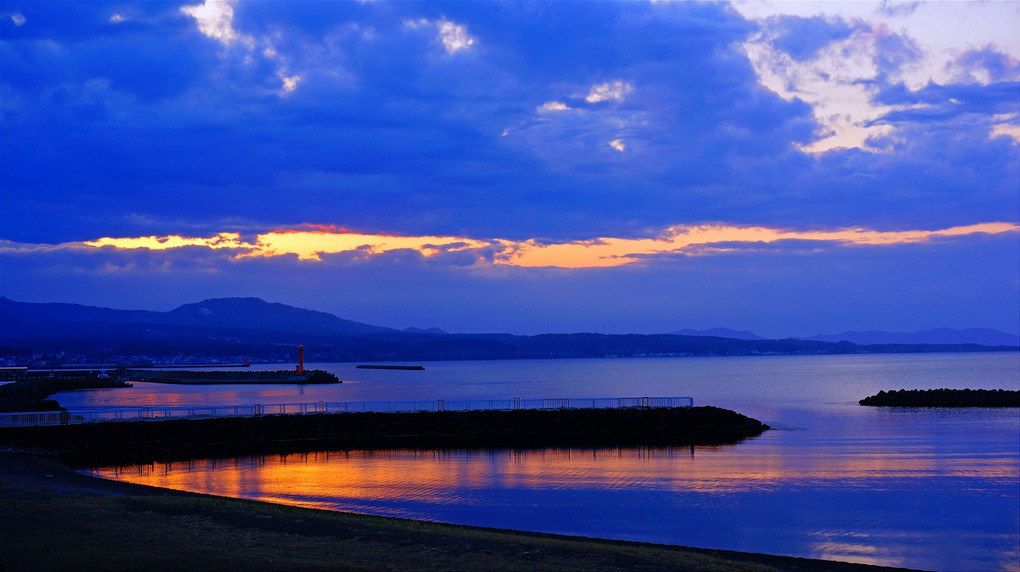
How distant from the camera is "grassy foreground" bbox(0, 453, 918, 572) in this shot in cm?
1198

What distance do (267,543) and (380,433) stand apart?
27.3 metres

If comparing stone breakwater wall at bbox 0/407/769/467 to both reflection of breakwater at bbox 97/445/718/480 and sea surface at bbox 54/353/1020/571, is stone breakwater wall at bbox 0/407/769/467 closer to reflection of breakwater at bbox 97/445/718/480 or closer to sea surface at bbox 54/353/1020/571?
A: reflection of breakwater at bbox 97/445/718/480

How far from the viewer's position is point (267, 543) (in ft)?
45.6

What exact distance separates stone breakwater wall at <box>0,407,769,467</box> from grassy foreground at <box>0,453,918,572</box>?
627 inches

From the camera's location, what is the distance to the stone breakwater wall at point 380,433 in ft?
112

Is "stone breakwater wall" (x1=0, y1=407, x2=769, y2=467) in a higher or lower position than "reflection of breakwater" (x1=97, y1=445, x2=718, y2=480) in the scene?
higher

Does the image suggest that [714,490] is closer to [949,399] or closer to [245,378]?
[949,399]

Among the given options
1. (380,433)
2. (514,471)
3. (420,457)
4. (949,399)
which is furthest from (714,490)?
(949,399)

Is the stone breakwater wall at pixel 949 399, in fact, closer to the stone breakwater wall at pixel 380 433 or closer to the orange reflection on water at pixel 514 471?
the stone breakwater wall at pixel 380 433

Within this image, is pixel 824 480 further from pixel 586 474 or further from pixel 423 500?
pixel 423 500

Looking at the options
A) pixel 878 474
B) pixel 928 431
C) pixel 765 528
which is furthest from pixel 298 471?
pixel 928 431

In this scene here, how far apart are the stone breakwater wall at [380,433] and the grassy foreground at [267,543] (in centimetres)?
1593

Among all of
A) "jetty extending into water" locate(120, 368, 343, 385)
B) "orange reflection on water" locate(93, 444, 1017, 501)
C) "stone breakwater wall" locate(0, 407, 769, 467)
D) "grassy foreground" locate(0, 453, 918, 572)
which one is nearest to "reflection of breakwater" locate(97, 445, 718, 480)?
"orange reflection on water" locate(93, 444, 1017, 501)

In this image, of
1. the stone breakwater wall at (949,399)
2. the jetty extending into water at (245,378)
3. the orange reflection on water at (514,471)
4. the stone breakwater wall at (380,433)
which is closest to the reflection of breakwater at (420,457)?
the orange reflection on water at (514,471)
